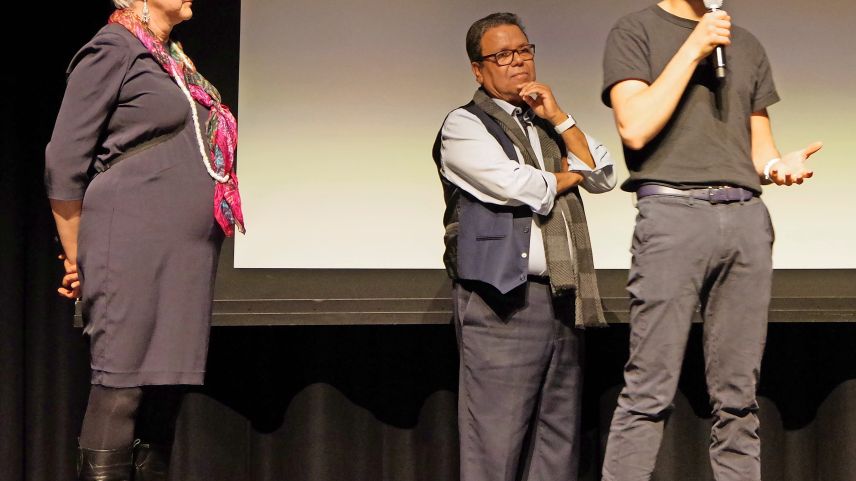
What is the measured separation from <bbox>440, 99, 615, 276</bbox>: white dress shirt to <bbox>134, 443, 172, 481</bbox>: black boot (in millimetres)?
976

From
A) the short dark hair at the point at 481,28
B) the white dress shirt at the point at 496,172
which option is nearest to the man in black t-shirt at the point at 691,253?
the white dress shirt at the point at 496,172

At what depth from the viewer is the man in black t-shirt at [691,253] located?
1.91 m

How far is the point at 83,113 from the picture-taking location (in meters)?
1.75

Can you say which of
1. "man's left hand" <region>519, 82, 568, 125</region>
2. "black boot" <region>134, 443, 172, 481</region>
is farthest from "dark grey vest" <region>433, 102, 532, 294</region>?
"black boot" <region>134, 443, 172, 481</region>

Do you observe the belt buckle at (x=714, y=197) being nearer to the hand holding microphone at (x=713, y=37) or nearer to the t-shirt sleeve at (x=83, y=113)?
the hand holding microphone at (x=713, y=37)

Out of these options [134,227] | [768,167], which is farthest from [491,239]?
[134,227]

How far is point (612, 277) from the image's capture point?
2.94m

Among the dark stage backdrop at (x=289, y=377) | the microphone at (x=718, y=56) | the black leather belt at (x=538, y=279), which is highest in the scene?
the microphone at (x=718, y=56)

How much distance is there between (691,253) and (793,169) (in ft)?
0.98

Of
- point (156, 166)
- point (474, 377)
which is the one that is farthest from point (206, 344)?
point (474, 377)

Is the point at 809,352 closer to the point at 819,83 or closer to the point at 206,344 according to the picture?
the point at 819,83

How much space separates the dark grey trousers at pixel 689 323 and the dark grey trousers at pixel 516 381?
0.43 m

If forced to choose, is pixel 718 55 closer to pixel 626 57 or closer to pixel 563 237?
pixel 626 57

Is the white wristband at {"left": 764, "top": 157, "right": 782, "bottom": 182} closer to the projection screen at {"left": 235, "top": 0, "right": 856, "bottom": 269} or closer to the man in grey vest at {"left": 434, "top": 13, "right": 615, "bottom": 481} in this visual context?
the man in grey vest at {"left": 434, "top": 13, "right": 615, "bottom": 481}
